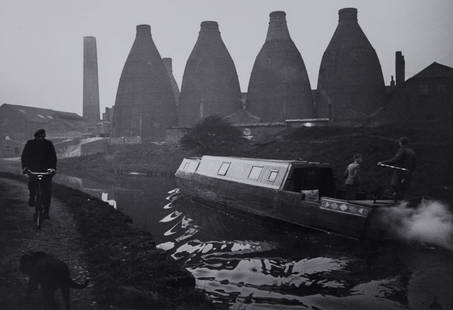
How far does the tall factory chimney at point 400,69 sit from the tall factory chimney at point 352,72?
277cm

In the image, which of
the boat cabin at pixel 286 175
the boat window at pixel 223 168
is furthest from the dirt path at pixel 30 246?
the boat window at pixel 223 168

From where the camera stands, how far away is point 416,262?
7805mm

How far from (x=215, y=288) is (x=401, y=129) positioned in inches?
881

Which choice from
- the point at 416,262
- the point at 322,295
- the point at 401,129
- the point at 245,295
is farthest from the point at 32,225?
the point at 401,129

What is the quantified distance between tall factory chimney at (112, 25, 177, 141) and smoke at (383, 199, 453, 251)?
36714 mm

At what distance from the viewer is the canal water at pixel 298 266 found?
6055 mm

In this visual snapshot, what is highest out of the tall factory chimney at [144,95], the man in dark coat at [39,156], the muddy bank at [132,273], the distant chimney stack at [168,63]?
the distant chimney stack at [168,63]

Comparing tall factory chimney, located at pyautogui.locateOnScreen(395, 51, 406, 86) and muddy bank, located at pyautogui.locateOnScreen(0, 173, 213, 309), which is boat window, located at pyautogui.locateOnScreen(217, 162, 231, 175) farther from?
tall factory chimney, located at pyautogui.locateOnScreen(395, 51, 406, 86)

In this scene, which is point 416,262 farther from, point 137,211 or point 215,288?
point 137,211

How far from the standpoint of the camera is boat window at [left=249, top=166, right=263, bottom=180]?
41.6 ft

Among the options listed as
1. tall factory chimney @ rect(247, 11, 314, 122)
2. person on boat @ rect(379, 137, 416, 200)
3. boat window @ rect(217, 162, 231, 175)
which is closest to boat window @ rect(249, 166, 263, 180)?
boat window @ rect(217, 162, 231, 175)

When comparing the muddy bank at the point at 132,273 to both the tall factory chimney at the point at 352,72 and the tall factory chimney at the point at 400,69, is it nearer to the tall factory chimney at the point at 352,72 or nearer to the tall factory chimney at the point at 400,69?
the tall factory chimney at the point at 352,72

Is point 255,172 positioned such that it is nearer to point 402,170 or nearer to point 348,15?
point 402,170

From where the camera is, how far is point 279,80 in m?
39.2
